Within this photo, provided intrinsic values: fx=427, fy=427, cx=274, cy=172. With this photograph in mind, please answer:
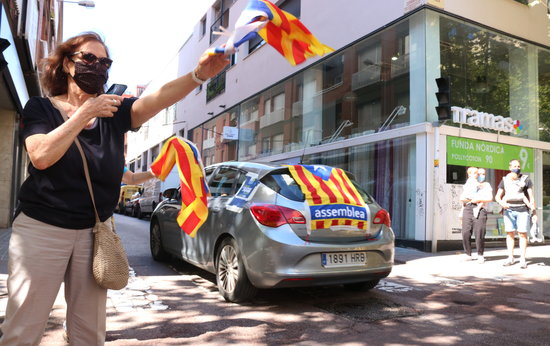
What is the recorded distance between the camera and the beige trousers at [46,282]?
175 centimetres

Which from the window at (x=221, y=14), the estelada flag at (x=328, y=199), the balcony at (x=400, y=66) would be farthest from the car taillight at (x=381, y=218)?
the window at (x=221, y=14)

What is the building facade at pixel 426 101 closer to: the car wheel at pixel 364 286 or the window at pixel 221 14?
the car wheel at pixel 364 286

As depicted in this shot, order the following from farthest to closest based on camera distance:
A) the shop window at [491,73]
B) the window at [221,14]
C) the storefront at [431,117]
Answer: the window at [221,14] → the shop window at [491,73] → the storefront at [431,117]

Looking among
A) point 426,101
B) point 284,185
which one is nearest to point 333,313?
point 284,185

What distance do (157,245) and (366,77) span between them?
28.6ft

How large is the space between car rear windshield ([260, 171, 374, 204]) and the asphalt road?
122cm

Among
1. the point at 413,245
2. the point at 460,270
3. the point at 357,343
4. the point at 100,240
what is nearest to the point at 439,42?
the point at 413,245

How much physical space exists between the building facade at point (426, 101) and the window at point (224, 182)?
6229 millimetres

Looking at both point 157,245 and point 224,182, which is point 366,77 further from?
point 224,182

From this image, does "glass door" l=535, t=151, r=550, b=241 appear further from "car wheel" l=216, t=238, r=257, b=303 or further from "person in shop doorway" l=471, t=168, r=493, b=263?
"car wheel" l=216, t=238, r=257, b=303

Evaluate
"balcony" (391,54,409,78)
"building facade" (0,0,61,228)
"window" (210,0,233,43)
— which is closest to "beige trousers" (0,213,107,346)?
"building facade" (0,0,61,228)

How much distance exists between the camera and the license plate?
4453 mm

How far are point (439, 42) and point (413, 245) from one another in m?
5.31

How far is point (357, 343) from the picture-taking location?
3521mm
